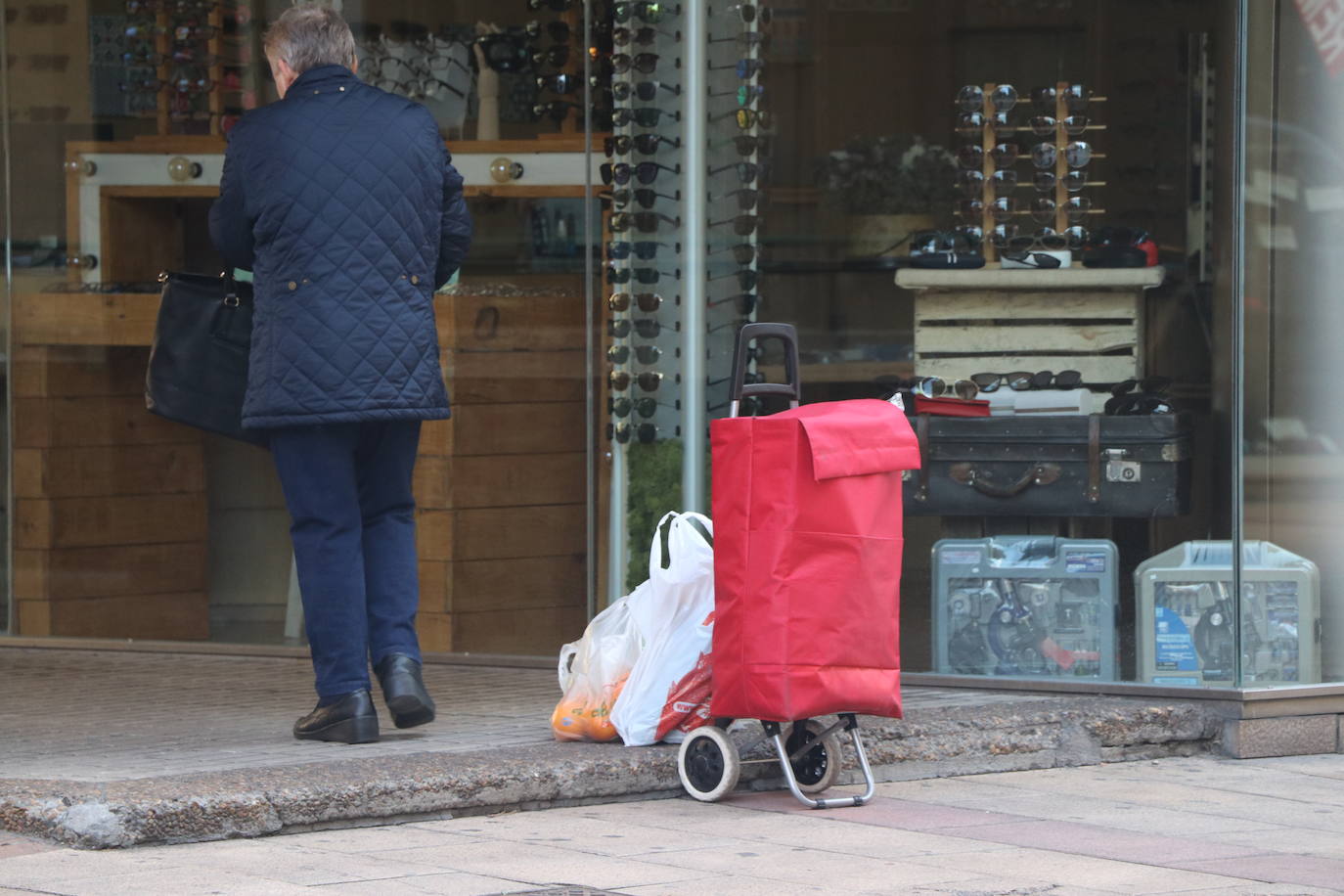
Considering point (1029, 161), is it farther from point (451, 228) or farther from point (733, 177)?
point (451, 228)

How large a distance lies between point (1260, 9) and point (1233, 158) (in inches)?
17.0

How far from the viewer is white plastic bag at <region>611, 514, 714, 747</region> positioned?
532cm

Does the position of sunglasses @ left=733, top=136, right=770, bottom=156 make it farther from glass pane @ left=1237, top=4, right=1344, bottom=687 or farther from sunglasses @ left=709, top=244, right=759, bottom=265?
glass pane @ left=1237, top=4, right=1344, bottom=687

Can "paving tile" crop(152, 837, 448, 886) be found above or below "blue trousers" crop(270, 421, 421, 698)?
below

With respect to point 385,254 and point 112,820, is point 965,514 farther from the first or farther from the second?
point 112,820

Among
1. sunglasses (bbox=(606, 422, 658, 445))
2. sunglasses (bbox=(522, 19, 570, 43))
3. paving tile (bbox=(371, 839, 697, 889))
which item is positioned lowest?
paving tile (bbox=(371, 839, 697, 889))

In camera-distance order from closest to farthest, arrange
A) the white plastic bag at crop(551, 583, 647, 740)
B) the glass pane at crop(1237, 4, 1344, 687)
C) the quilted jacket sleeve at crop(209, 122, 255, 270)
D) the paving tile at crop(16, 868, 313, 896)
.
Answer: the paving tile at crop(16, 868, 313, 896) → the quilted jacket sleeve at crop(209, 122, 255, 270) → the white plastic bag at crop(551, 583, 647, 740) → the glass pane at crop(1237, 4, 1344, 687)

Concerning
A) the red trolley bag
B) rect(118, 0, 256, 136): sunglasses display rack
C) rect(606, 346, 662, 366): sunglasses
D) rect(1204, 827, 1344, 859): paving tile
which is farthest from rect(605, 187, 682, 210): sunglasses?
rect(1204, 827, 1344, 859): paving tile

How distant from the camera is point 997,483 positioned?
664 centimetres

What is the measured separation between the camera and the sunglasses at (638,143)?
7078 mm

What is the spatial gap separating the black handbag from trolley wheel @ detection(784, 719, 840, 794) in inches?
62.1

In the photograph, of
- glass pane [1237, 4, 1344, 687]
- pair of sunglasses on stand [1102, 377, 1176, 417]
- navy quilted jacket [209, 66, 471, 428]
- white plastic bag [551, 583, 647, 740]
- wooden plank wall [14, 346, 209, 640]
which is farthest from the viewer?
wooden plank wall [14, 346, 209, 640]

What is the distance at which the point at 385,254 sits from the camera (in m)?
5.23

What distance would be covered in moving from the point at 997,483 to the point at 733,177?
52.0 inches
